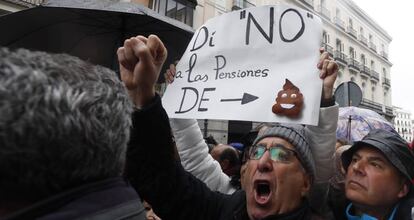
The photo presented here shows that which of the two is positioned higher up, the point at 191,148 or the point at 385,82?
the point at 385,82

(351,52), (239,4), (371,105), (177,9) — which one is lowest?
(371,105)

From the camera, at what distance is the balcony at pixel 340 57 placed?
2466cm

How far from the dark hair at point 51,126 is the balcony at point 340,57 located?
25.6 meters

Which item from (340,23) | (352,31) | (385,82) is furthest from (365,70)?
(385,82)

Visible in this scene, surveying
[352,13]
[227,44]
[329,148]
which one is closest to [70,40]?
[227,44]

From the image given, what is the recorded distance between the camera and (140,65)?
1347 mm

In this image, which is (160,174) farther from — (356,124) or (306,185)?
(356,124)

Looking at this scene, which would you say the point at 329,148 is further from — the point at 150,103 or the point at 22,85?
the point at 22,85

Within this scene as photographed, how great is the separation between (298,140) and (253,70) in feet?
1.43

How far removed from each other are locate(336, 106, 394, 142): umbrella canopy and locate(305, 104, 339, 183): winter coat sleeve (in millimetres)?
1017

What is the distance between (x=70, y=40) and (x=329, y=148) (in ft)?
9.52

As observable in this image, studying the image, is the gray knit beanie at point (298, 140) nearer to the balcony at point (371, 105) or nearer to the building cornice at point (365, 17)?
the balcony at point (371, 105)

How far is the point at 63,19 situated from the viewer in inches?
136

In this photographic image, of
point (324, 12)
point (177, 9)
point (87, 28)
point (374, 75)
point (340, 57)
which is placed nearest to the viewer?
point (87, 28)
